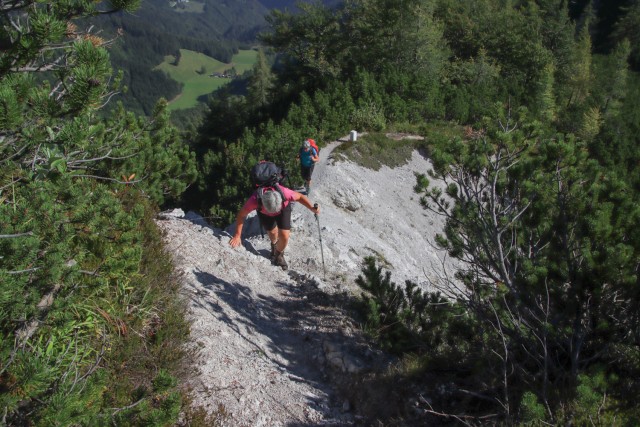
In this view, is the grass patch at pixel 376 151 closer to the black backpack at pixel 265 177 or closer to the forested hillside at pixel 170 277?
the forested hillside at pixel 170 277

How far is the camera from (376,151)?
687 inches

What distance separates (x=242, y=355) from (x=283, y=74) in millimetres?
28669

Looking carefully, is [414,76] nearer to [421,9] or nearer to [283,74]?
[421,9]

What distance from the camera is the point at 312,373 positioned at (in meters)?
5.89

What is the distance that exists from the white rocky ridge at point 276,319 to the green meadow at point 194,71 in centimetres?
12096

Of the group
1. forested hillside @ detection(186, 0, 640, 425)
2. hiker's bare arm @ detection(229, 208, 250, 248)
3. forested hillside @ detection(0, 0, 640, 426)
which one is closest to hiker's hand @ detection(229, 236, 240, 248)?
hiker's bare arm @ detection(229, 208, 250, 248)

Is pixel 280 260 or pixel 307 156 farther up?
pixel 307 156

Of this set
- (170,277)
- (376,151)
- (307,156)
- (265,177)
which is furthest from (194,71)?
(170,277)

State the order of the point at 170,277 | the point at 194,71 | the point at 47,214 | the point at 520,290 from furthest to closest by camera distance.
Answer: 1. the point at 194,71
2. the point at 170,277
3. the point at 520,290
4. the point at 47,214

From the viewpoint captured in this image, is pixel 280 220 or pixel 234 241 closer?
pixel 280 220

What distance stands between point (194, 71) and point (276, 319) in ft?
553

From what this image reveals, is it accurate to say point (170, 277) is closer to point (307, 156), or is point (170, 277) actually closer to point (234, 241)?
point (234, 241)

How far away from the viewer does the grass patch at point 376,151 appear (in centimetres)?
1640

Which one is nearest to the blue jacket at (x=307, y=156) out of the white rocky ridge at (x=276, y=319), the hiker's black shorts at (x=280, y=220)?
the white rocky ridge at (x=276, y=319)
